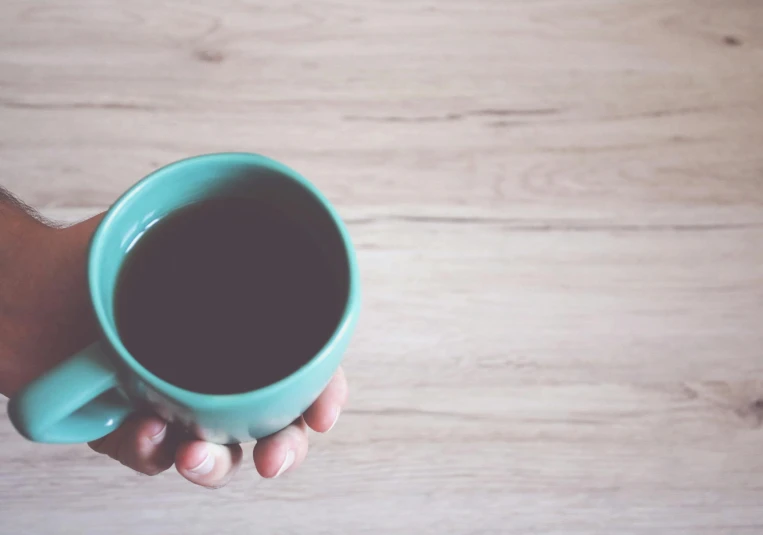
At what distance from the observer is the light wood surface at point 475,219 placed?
0.68m

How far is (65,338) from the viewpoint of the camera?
0.57 meters

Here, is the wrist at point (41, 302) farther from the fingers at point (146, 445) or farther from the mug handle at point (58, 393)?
the mug handle at point (58, 393)

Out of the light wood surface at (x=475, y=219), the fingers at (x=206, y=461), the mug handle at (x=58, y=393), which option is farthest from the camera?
the light wood surface at (x=475, y=219)

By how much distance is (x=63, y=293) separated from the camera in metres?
0.59

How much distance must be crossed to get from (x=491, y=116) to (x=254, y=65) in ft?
0.98

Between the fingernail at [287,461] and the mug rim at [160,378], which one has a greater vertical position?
the mug rim at [160,378]

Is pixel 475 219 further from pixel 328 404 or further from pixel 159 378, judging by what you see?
Answer: pixel 159 378

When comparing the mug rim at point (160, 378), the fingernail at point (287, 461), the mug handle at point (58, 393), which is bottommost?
the fingernail at point (287, 461)

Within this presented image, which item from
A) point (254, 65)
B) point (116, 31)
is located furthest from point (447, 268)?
point (116, 31)

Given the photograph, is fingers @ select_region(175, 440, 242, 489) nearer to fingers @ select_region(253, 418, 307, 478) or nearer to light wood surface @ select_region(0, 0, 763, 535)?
fingers @ select_region(253, 418, 307, 478)

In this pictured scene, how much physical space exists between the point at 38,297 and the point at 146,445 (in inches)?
7.3

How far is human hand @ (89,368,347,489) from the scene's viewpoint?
0.48 meters

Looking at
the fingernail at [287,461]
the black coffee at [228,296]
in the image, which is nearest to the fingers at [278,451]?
the fingernail at [287,461]

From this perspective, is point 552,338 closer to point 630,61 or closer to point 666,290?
point 666,290
